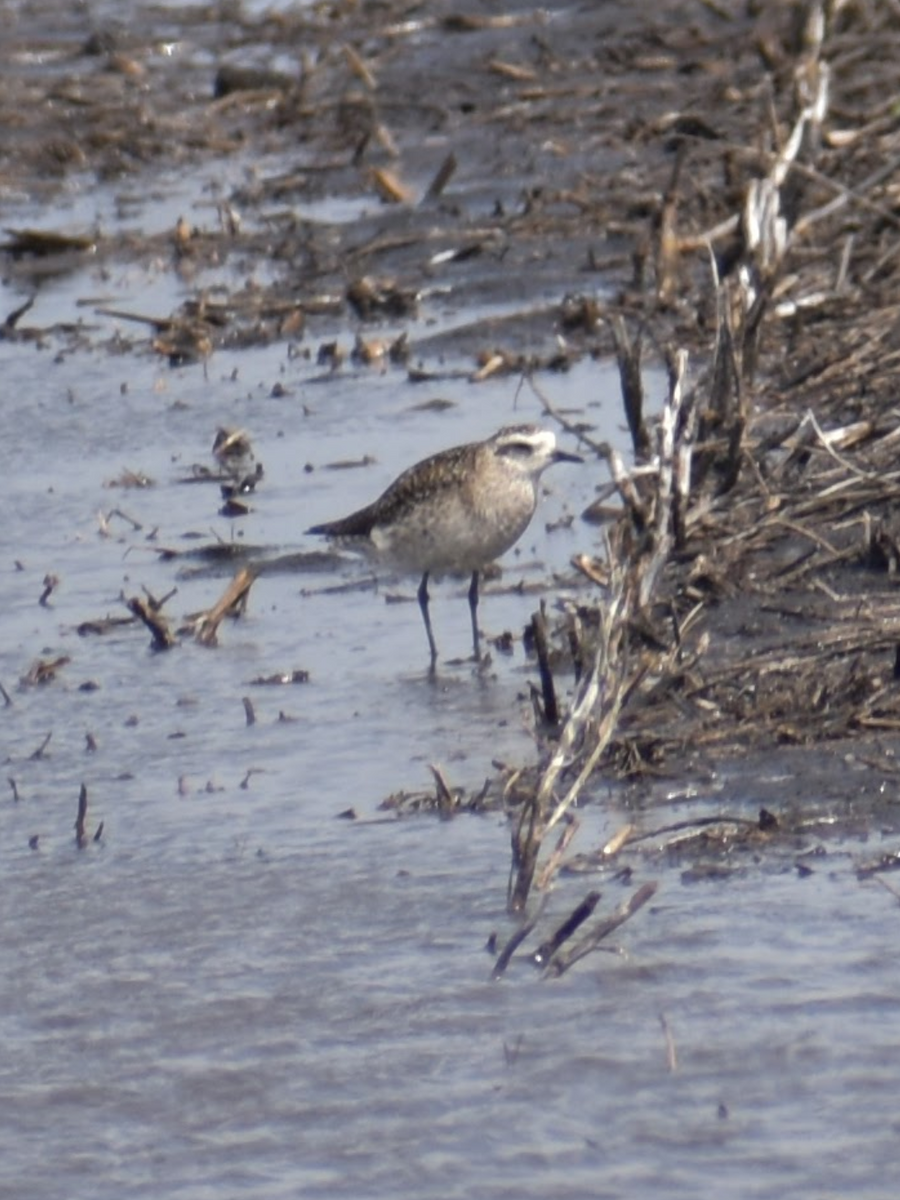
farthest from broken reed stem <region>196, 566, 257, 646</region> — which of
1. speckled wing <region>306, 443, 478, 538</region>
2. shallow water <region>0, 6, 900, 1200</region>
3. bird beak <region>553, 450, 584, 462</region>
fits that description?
bird beak <region>553, 450, 584, 462</region>

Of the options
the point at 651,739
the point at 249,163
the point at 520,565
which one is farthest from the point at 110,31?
the point at 651,739

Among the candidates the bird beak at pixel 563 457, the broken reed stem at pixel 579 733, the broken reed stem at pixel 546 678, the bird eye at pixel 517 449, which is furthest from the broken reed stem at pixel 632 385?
the broken reed stem at pixel 579 733

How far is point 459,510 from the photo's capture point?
815 centimetres

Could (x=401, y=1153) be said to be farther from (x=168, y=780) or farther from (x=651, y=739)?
(x=168, y=780)

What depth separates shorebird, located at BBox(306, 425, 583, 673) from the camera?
8.16 m

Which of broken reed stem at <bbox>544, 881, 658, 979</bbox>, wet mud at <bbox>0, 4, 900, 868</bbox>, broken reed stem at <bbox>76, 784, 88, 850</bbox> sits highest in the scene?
broken reed stem at <bbox>544, 881, 658, 979</bbox>

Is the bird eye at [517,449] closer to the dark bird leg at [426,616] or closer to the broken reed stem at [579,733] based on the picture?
the dark bird leg at [426,616]

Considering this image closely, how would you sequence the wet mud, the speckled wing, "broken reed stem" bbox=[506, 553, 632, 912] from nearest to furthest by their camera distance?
"broken reed stem" bbox=[506, 553, 632, 912] < the wet mud < the speckled wing

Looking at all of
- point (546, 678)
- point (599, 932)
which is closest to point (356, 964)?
point (599, 932)

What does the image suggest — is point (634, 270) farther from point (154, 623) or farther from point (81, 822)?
point (81, 822)

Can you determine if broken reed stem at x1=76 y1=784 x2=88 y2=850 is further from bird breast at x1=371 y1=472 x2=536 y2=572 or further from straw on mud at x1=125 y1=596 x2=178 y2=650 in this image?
bird breast at x1=371 y1=472 x2=536 y2=572

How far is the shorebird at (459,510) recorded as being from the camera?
8156 mm

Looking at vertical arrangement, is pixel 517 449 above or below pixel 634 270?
above

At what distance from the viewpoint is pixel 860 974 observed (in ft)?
16.7
